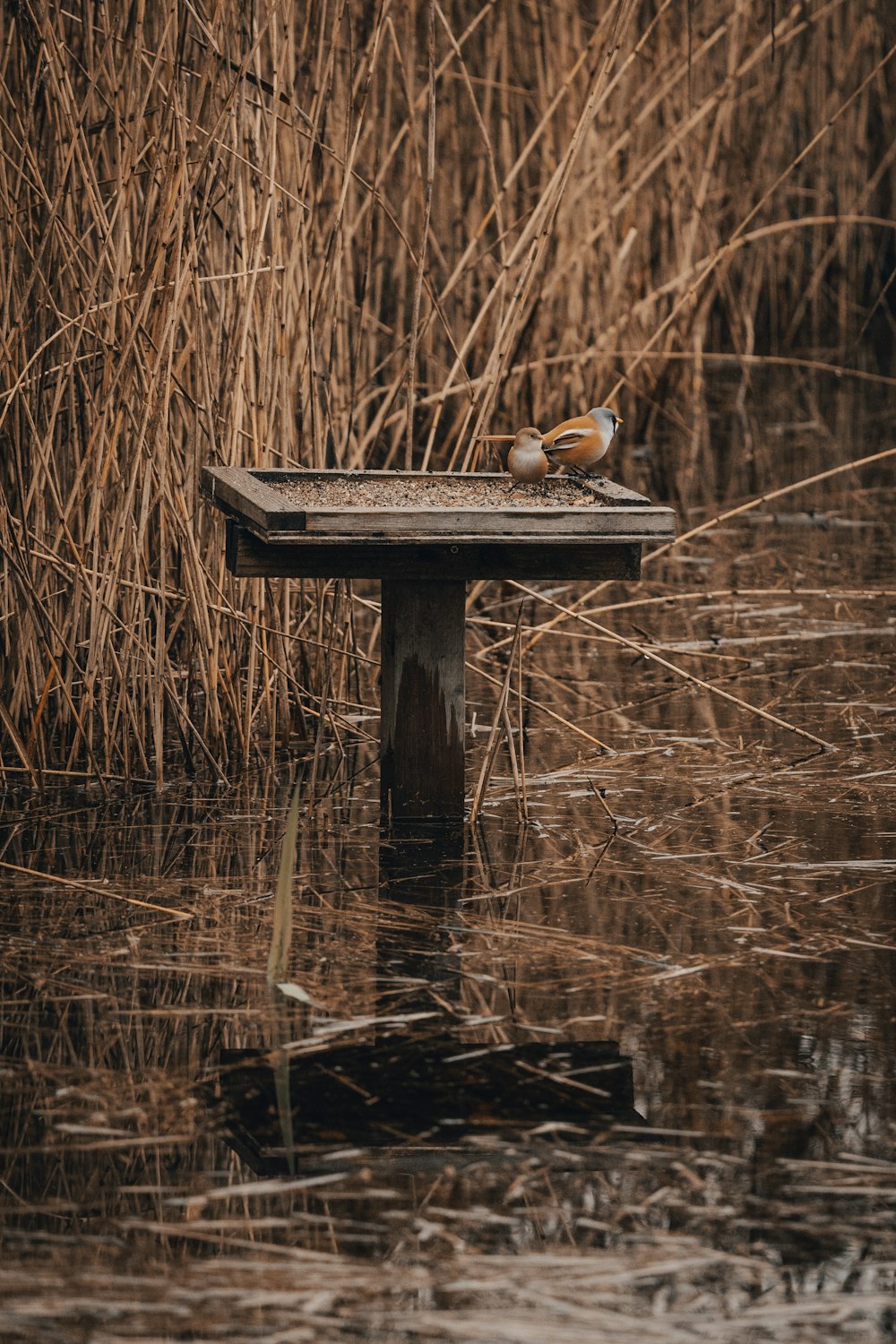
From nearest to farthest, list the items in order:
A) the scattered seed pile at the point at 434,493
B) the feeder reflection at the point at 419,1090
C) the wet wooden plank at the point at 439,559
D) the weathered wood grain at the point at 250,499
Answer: the feeder reflection at the point at 419,1090, the weathered wood grain at the point at 250,499, the wet wooden plank at the point at 439,559, the scattered seed pile at the point at 434,493

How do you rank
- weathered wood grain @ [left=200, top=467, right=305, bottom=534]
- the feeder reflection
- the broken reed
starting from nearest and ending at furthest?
the feeder reflection, weathered wood grain @ [left=200, top=467, right=305, bottom=534], the broken reed

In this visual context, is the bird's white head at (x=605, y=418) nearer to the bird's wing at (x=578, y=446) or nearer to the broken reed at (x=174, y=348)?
the bird's wing at (x=578, y=446)

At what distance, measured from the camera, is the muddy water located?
2129mm

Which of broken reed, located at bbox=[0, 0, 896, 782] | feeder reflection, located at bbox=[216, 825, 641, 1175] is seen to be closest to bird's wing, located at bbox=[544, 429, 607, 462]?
broken reed, located at bbox=[0, 0, 896, 782]

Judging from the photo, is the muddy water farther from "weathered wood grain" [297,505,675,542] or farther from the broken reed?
"weathered wood grain" [297,505,675,542]

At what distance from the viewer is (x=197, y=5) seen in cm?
394

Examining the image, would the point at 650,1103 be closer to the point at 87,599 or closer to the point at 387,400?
the point at 87,599

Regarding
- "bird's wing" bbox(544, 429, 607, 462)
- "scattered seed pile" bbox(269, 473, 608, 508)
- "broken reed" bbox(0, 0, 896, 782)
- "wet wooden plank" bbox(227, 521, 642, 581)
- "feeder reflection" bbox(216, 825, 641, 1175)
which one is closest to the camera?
"feeder reflection" bbox(216, 825, 641, 1175)

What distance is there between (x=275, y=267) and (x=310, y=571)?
81 centimetres

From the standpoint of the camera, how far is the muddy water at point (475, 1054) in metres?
2.13

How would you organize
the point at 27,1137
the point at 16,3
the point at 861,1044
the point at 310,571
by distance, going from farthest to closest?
the point at 16,3, the point at 310,571, the point at 861,1044, the point at 27,1137

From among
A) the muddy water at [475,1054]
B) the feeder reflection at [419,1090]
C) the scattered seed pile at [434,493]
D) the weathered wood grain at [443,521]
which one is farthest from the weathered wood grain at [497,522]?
the feeder reflection at [419,1090]

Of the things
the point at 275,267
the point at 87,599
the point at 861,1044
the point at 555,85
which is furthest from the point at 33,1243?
the point at 555,85

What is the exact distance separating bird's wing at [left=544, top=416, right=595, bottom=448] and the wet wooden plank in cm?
28
